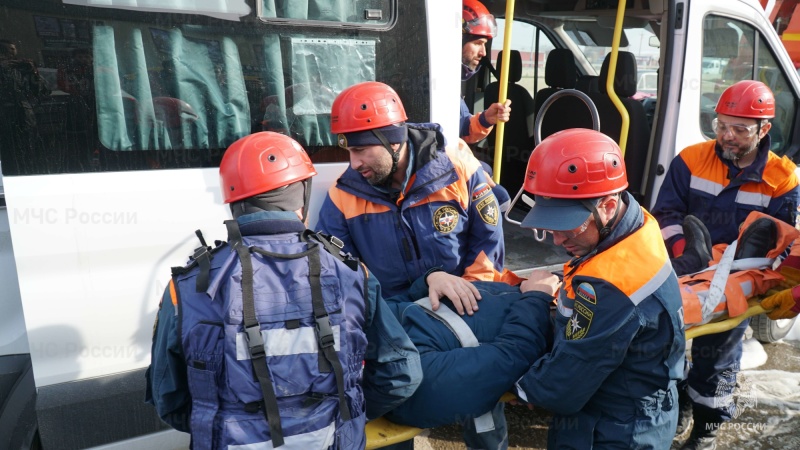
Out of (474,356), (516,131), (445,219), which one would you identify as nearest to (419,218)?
(445,219)

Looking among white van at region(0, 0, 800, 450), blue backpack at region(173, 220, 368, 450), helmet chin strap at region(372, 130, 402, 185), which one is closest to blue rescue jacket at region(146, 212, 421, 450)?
blue backpack at region(173, 220, 368, 450)

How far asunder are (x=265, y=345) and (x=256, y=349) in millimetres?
31

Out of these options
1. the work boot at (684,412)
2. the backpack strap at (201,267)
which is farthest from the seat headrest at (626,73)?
the backpack strap at (201,267)

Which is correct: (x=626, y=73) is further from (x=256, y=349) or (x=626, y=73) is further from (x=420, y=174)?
(x=256, y=349)

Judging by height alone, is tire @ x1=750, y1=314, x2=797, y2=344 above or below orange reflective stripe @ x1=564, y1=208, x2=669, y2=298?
below

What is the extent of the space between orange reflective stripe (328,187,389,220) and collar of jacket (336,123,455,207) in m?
0.03

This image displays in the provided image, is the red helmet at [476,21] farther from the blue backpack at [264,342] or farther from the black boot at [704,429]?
the blue backpack at [264,342]

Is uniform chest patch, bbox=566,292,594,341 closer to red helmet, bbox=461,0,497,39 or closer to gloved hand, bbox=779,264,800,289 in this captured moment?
gloved hand, bbox=779,264,800,289

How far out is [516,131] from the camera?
19.1 feet

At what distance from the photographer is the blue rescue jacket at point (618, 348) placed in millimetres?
1990

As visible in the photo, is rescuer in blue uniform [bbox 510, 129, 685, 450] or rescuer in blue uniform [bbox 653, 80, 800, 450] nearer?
rescuer in blue uniform [bbox 510, 129, 685, 450]

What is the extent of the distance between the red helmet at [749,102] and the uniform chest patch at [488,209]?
1391mm

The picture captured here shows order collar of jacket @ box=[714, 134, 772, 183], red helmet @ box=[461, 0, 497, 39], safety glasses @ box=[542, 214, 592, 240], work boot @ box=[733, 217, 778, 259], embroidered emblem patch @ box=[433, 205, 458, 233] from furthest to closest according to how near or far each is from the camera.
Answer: red helmet @ box=[461, 0, 497, 39] < collar of jacket @ box=[714, 134, 772, 183] < work boot @ box=[733, 217, 778, 259] < embroidered emblem patch @ box=[433, 205, 458, 233] < safety glasses @ box=[542, 214, 592, 240]

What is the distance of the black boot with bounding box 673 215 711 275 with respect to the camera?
3.20m
